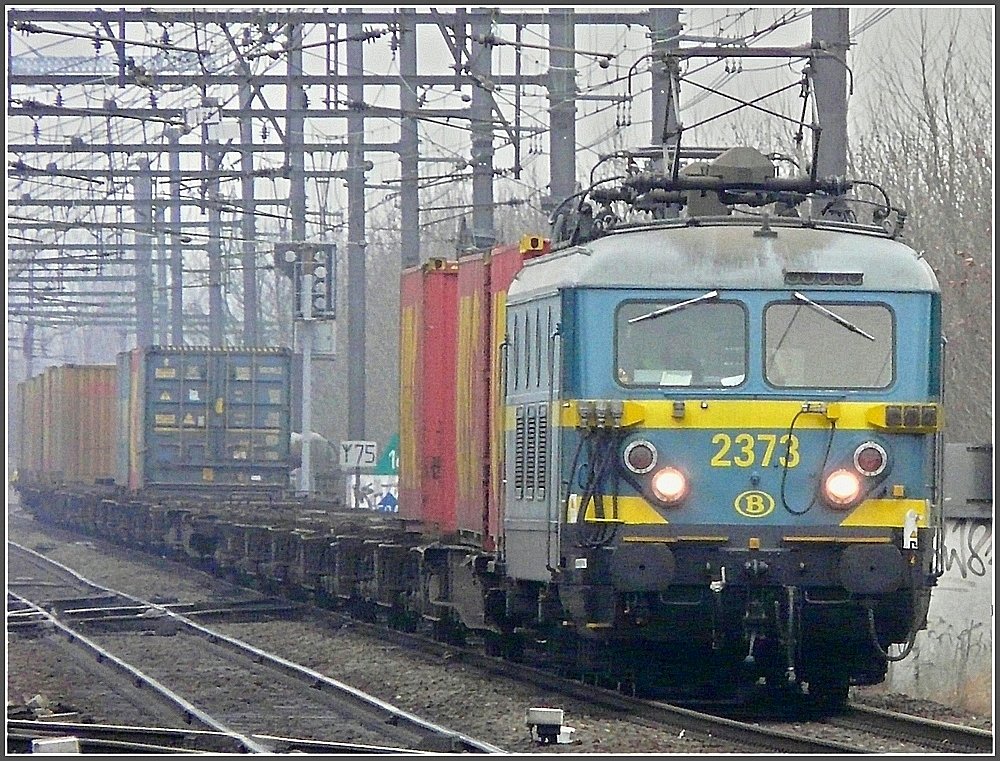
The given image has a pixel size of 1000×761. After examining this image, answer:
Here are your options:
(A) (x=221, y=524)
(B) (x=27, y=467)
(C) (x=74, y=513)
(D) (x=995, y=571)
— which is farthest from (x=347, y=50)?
(B) (x=27, y=467)

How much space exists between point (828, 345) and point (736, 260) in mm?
697

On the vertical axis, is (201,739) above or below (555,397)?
below

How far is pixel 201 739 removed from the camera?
1099 cm

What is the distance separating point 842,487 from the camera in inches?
443

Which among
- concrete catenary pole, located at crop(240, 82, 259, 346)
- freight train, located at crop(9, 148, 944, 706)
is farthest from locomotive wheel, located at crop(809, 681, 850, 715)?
concrete catenary pole, located at crop(240, 82, 259, 346)

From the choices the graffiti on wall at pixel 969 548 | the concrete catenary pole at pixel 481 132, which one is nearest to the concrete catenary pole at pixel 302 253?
the concrete catenary pole at pixel 481 132

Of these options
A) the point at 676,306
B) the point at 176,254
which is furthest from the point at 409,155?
the point at 676,306

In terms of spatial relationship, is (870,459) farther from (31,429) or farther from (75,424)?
(31,429)

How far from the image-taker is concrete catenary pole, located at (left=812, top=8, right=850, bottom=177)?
14375 mm

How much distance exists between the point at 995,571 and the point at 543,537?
3.19m

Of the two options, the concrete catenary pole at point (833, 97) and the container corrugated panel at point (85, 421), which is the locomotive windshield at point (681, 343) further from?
the container corrugated panel at point (85, 421)

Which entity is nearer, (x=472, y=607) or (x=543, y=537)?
(x=543, y=537)

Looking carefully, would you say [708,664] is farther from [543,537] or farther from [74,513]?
[74,513]

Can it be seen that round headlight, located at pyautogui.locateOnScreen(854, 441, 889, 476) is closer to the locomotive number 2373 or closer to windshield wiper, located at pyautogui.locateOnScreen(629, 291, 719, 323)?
the locomotive number 2373
